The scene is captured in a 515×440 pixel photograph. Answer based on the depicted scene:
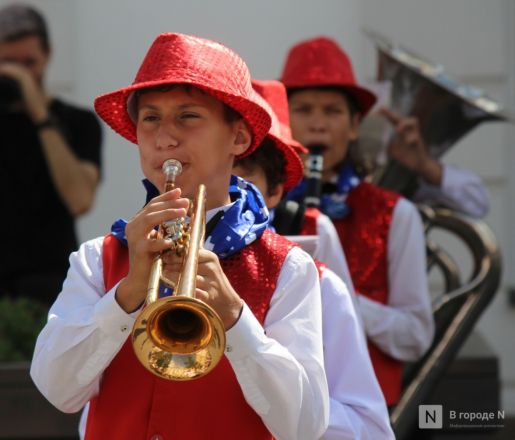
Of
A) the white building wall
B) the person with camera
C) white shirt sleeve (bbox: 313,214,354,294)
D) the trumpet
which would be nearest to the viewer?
the trumpet

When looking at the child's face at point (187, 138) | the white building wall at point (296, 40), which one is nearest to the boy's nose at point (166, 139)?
the child's face at point (187, 138)

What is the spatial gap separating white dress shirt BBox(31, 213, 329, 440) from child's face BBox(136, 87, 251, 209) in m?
0.25

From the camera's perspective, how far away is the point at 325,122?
4.48 metres

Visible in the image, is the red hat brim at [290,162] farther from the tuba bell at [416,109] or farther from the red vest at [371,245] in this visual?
the tuba bell at [416,109]

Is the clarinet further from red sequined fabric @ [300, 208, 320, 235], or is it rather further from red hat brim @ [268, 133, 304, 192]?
red hat brim @ [268, 133, 304, 192]

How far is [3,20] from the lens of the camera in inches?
219

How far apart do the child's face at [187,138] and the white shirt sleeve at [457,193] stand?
2.49 meters

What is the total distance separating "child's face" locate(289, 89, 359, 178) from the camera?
4.43 metres

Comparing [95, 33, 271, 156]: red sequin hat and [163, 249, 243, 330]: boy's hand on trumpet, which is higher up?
[95, 33, 271, 156]: red sequin hat

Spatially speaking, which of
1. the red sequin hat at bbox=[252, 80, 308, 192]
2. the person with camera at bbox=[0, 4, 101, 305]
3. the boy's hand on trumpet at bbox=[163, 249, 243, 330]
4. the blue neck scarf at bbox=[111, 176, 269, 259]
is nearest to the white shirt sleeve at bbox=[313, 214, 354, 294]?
the red sequin hat at bbox=[252, 80, 308, 192]

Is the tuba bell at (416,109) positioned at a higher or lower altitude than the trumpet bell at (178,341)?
lower

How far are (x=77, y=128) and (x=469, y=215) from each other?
164 cm

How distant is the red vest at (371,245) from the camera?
4344 millimetres

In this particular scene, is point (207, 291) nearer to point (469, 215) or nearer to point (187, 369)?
point (187, 369)
